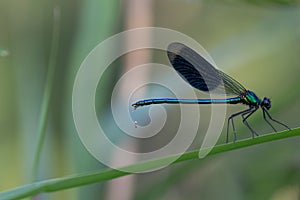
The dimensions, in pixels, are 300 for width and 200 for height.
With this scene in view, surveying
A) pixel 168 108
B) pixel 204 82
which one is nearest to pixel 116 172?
pixel 204 82

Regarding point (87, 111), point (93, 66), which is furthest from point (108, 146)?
point (93, 66)

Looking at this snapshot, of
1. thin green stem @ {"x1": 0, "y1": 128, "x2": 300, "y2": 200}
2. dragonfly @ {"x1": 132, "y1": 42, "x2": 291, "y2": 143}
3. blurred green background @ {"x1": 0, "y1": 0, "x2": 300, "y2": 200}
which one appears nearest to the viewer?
thin green stem @ {"x1": 0, "y1": 128, "x2": 300, "y2": 200}

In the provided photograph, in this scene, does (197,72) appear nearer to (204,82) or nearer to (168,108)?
(204,82)

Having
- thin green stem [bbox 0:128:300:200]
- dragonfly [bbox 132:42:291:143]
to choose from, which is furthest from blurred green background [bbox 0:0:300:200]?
thin green stem [bbox 0:128:300:200]

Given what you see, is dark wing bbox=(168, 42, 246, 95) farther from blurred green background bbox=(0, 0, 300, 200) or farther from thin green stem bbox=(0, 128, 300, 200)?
thin green stem bbox=(0, 128, 300, 200)

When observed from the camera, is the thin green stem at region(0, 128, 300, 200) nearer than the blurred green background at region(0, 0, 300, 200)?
Yes

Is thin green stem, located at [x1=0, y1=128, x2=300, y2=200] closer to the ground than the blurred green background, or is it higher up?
closer to the ground
